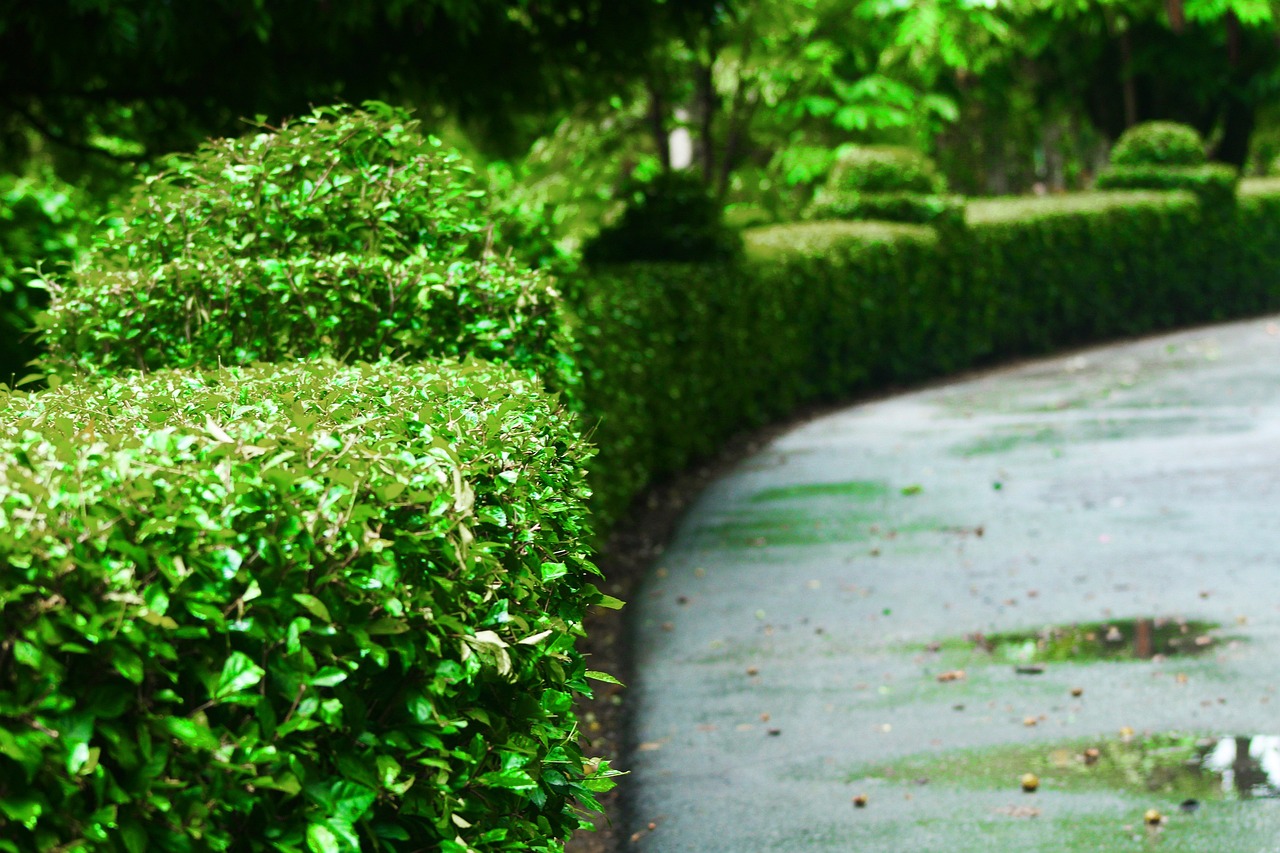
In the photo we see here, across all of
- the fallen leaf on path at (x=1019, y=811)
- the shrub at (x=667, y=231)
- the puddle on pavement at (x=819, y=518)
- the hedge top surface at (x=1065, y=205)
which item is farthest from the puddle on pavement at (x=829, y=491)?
the hedge top surface at (x=1065, y=205)

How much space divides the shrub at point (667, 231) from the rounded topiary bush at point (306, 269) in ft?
24.5

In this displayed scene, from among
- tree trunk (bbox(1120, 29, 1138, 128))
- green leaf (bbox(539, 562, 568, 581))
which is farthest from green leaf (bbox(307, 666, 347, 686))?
tree trunk (bbox(1120, 29, 1138, 128))

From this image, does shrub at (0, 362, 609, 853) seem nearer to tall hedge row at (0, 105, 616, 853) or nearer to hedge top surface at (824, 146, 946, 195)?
tall hedge row at (0, 105, 616, 853)

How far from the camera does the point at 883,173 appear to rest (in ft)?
62.9

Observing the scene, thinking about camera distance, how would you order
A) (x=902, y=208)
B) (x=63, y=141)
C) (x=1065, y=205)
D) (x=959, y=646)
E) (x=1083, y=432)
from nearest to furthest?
(x=959, y=646), (x=63, y=141), (x=1083, y=432), (x=902, y=208), (x=1065, y=205)

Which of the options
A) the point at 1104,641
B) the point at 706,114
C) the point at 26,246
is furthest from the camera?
the point at 706,114

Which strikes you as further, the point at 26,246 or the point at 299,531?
the point at 26,246

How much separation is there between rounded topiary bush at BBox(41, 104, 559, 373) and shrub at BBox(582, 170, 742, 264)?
24.5 feet

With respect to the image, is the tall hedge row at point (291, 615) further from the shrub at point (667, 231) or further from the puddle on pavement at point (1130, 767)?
the shrub at point (667, 231)

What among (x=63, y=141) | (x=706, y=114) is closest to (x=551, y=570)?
(x=63, y=141)

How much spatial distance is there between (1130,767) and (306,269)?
3.48m

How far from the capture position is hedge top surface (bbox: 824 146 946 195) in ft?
63.1

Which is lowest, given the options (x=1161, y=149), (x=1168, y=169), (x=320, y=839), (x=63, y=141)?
(x=320, y=839)

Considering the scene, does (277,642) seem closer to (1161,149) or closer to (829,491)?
(829,491)
